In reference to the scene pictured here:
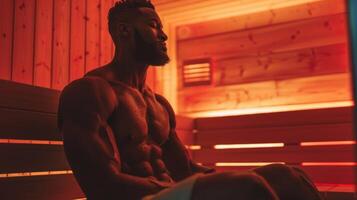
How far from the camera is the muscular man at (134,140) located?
1227 millimetres

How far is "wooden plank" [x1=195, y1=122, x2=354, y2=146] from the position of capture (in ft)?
11.1

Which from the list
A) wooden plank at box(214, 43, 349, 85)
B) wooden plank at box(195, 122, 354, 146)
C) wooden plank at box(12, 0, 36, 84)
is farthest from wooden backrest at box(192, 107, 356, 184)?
wooden plank at box(12, 0, 36, 84)

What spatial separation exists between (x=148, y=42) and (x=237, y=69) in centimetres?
216

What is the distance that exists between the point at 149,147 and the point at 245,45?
2.33 metres

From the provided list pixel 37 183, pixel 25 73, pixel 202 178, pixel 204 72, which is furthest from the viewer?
→ pixel 204 72

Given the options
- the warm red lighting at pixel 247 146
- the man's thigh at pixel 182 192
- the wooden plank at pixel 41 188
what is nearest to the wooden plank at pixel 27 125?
the wooden plank at pixel 41 188

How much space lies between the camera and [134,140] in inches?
70.2

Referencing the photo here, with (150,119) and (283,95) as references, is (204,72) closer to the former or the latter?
(283,95)

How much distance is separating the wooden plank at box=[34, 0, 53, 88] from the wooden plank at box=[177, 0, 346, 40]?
1.70 m

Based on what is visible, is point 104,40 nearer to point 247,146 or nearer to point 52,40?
point 52,40

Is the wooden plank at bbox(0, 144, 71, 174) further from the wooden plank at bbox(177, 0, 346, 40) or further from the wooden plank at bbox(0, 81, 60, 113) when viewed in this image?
the wooden plank at bbox(177, 0, 346, 40)

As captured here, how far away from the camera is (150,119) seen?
1947mm

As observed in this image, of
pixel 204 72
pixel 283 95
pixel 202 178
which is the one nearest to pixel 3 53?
pixel 202 178

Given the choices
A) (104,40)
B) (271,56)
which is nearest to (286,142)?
(271,56)
